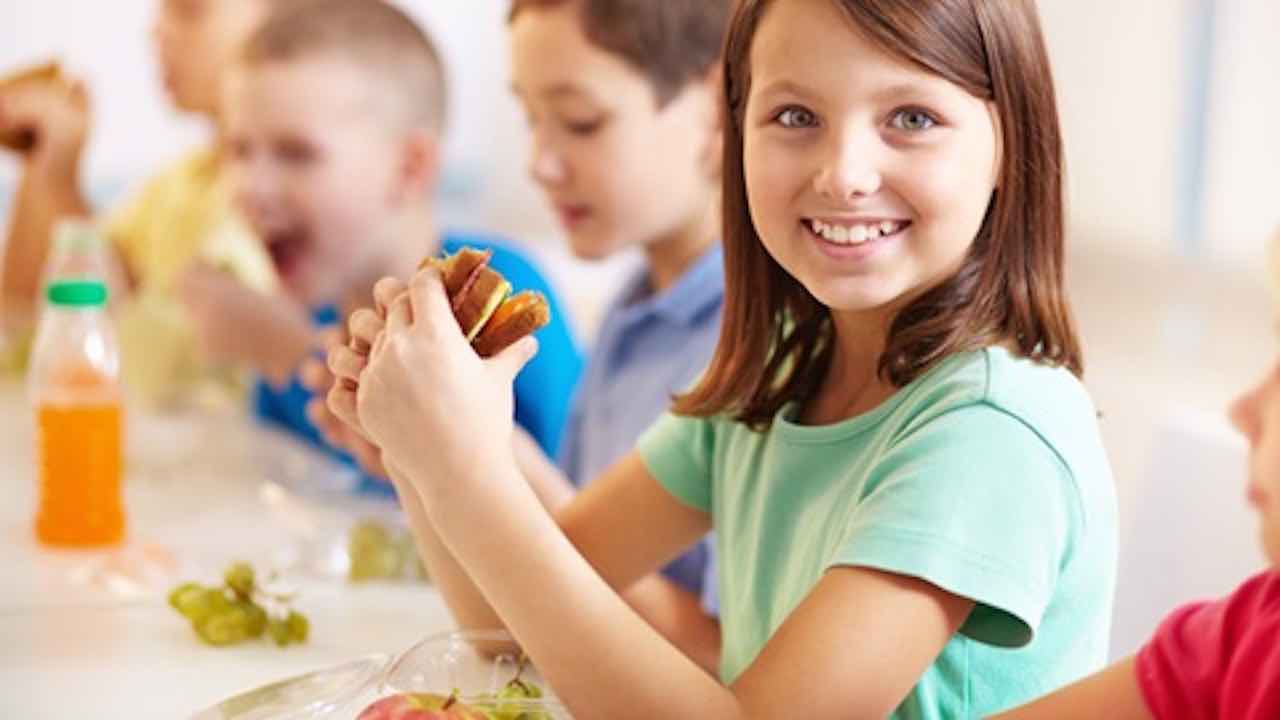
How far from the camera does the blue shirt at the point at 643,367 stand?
1660 mm

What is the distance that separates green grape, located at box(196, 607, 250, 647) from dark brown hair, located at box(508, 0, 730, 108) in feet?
2.00

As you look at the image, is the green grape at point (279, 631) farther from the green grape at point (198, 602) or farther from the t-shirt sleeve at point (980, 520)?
the t-shirt sleeve at point (980, 520)

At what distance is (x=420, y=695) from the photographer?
91 cm

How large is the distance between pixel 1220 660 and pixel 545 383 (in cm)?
123

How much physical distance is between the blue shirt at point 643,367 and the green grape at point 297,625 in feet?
1.23

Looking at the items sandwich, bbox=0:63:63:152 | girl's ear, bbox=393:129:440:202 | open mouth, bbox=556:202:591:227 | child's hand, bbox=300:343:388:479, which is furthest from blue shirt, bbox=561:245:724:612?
sandwich, bbox=0:63:63:152

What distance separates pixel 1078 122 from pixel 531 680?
1311 mm

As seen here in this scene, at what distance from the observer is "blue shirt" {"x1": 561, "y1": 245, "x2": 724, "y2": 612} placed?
166cm

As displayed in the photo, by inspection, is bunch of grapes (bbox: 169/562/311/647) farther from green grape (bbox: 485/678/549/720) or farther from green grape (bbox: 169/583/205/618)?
green grape (bbox: 485/678/549/720)

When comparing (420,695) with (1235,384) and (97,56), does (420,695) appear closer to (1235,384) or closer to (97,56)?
(1235,384)

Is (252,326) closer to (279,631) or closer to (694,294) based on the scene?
(694,294)

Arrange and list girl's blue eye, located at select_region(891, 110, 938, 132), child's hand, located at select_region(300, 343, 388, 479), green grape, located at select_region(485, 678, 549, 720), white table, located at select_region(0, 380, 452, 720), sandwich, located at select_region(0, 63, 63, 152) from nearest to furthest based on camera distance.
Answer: green grape, located at select_region(485, 678, 549, 720), girl's blue eye, located at select_region(891, 110, 938, 132), white table, located at select_region(0, 380, 452, 720), child's hand, located at select_region(300, 343, 388, 479), sandwich, located at select_region(0, 63, 63, 152)

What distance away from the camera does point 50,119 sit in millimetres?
2645

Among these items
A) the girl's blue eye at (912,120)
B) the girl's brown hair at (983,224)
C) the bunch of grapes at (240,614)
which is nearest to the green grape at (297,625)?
the bunch of grapes at (240,614)
